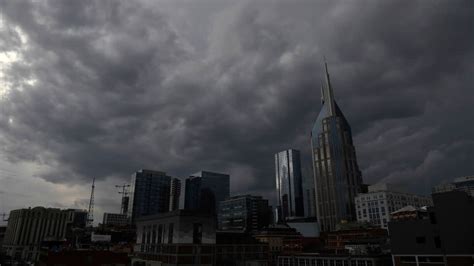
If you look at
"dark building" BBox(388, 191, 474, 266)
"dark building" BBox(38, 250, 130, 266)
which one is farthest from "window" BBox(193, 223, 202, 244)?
"dark building" BBox(388, 191, 474, 266)

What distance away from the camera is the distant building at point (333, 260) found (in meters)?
91.1

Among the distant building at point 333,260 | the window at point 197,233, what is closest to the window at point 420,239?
the distant building at point 333,260

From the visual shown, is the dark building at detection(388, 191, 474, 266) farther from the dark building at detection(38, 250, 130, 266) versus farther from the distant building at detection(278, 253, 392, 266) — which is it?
the dark building at detection(38, 250, 130, 266)

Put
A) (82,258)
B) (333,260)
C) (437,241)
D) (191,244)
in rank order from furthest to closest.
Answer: (191,244), (333,260), (82,258), (437,241)

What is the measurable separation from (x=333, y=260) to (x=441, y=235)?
34234 millimetres

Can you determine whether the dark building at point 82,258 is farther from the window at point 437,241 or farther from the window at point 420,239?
the window at point 437,241

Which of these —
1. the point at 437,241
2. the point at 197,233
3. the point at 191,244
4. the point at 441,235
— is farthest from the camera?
the point at 197,233

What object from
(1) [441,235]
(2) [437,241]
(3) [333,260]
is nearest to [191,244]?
(3) [333,260]

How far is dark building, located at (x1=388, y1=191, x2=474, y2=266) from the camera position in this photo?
70.8 meters

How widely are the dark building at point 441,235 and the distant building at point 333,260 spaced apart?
11.3 m

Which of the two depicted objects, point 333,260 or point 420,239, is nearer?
point 420,239

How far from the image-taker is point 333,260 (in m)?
99.5

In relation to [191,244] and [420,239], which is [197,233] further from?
[420,239]

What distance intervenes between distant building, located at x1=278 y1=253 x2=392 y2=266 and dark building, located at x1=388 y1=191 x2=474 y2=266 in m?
11.3
